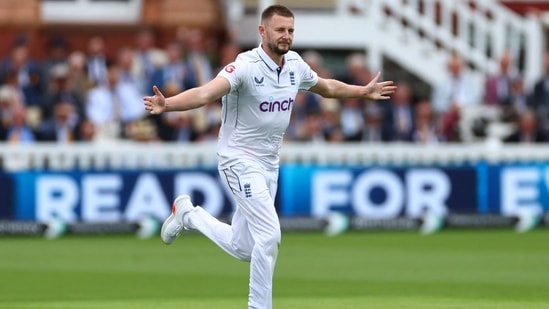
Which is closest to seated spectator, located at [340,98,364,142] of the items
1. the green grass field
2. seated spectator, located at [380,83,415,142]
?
seated spectator, located at [380,83,415,142]

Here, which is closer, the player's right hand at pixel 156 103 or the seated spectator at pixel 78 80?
the player's right hand at pixel 156 103

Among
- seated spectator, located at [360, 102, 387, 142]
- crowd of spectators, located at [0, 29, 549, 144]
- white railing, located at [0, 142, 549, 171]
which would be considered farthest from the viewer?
seated spectator, located at [360, 102, 387, 142]

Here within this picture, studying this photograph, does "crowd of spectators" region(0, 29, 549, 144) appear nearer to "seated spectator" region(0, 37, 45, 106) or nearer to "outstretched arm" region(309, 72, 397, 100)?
"seated spectator" region(0, 37, 45, 106)

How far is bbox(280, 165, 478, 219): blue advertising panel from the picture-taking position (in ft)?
64.7

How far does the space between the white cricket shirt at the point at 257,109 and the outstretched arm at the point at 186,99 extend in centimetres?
29

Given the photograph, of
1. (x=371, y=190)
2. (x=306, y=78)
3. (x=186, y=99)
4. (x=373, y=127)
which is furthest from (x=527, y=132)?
(x=186, y=99)

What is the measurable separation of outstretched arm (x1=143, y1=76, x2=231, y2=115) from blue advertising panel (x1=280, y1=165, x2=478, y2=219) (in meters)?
9.68

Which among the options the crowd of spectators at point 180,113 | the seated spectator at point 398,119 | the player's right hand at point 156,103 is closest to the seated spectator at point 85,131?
the crowd of spectators at point 180,113

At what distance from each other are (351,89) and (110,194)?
8425 mm

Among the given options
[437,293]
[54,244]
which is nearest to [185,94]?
[437,293]

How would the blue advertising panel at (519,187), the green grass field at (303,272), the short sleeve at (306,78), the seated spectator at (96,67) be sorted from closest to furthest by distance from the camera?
the short sleeve at (306,78) → the green grass field at (303,272) → the blue advertising panel at (519,187) → the seated spectator at (96,67)

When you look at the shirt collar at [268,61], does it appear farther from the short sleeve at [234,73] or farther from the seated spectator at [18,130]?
the seated spectator at [18,130]

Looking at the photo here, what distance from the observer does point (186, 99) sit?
31.9 feet

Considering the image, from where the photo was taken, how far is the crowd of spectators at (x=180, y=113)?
19.7m
